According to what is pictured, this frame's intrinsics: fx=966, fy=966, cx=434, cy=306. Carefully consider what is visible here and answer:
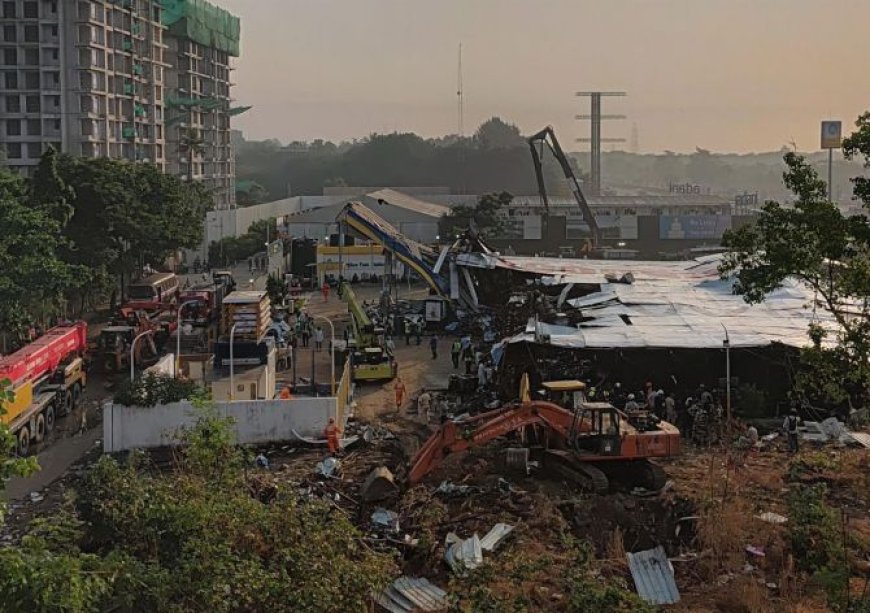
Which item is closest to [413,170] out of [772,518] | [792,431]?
[792,431]

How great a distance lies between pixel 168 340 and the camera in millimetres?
28438

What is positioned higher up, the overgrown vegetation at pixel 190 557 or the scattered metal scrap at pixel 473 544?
the overgrown vegetation at pixel 190 557

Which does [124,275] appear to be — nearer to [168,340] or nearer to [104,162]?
[104,162]

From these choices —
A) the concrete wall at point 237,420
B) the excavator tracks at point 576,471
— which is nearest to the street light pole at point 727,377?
the excavator tracks at point 576,471

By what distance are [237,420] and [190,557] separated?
9008mm

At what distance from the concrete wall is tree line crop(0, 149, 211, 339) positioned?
8.51 metres

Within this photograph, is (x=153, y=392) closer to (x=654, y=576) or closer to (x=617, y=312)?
(x=654, y=576)

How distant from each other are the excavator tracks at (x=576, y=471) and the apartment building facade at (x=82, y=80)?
42.0 meters

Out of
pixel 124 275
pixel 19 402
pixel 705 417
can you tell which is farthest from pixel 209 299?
pixel 705 417

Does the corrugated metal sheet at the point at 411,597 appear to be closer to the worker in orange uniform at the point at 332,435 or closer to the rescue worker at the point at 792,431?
the worker in orange uniform at the point at 332,435

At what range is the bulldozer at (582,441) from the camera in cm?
1416

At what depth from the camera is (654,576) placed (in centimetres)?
1126

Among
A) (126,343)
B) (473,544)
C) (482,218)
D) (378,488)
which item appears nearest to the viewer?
(473,544)

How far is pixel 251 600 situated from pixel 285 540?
1.32m
